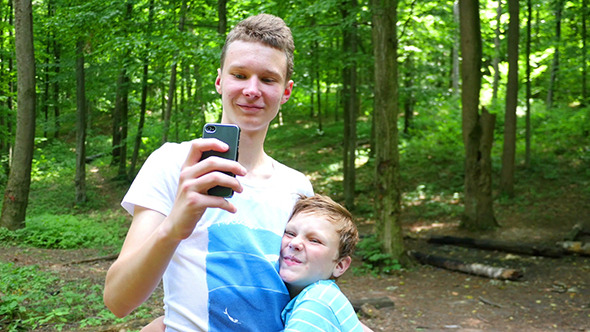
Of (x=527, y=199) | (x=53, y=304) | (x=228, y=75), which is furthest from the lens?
(x=527, y=199)

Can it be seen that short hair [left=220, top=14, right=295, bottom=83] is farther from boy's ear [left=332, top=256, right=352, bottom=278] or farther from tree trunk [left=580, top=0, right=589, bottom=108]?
tree trunk [left=580, top=0, right=589, bottom=108]

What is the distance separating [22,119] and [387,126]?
783cm

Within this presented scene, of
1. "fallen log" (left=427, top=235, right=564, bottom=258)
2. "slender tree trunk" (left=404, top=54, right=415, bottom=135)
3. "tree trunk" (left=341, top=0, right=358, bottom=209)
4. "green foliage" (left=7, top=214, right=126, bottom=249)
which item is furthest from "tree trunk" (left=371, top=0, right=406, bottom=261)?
"slender tree trunk" (left=404, top=54, right=415, bottom=135)

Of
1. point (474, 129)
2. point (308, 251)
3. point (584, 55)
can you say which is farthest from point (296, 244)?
point (584, 55)

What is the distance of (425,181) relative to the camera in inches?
734

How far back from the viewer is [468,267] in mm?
10156

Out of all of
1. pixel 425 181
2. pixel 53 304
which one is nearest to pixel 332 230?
pixel 53 304

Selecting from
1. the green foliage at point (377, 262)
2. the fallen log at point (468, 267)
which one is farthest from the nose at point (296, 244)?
the fallen log at point (468, 267)

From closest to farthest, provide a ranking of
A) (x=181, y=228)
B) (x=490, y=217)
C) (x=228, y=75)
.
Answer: (x=181, y=228), (x=228, y=75), (x=490, y=217)

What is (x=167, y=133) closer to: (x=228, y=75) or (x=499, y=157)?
(x=499, y=157)

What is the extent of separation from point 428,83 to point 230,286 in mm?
24244

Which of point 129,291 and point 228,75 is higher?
point 228,75

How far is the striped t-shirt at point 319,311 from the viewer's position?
1519mm

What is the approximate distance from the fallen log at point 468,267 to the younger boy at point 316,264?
8785 millimetres
